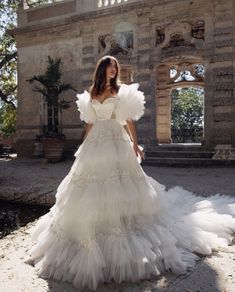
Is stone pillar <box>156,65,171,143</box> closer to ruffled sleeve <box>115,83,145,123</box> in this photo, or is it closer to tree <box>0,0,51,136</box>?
tree <box>0,0,51,136</box>

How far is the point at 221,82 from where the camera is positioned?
11.2 meters

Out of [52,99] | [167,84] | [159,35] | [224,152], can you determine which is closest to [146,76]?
[159,35]

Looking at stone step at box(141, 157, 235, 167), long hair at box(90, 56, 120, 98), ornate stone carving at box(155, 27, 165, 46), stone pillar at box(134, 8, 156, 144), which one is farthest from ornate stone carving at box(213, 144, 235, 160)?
long hair at box(90, 56, 120, 98)

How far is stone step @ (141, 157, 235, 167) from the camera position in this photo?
1023 cm

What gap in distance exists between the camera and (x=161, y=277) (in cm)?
289

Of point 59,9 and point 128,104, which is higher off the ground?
point 59,9

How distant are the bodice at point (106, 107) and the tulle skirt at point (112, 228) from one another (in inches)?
2.8

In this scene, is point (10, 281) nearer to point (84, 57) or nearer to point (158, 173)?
point (158, 173)

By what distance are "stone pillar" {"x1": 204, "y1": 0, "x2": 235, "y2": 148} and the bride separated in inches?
302

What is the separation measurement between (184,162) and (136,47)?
4.77 metres

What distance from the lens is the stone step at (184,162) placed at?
403 inches

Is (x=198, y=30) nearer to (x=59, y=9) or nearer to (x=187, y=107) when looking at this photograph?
(x=59, y=9)

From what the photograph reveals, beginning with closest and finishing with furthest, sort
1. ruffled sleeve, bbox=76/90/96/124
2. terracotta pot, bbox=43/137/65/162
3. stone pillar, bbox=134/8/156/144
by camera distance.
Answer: ruffled sleeve, bbox=76/90/96/124, stone pillar, bbox=134/8/156/144, terracotta pot, bbox=43/137/65/162

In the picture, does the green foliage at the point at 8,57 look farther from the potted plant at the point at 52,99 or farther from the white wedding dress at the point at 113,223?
the white wedding dress at the point at 113,223
